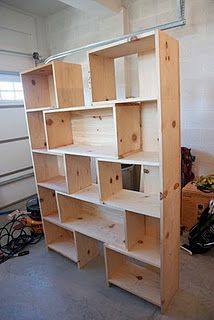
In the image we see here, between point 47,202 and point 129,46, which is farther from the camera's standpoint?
point 47,202

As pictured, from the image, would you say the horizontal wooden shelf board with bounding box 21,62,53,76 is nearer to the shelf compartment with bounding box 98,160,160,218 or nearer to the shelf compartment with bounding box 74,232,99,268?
the shelf compartment with bounding box 98,160,160,218

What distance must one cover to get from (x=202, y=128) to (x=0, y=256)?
2564 millimetres

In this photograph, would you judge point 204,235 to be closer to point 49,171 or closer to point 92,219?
point 92,219

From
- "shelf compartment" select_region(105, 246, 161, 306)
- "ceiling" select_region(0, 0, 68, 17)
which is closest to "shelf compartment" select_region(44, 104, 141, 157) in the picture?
"shelf compartment" select_region(105, 246, 161, 306)

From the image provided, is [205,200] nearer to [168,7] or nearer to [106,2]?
[168,7]

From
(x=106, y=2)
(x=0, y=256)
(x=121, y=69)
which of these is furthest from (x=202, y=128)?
(x=0, y=256)

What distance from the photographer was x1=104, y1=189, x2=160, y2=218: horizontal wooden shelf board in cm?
142

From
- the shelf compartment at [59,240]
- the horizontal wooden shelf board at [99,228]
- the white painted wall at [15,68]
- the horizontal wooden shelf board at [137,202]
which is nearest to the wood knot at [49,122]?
the horizontal wooden shelf board at [137,202]

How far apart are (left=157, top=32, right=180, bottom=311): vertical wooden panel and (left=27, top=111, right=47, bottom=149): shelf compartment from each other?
126 centimetres

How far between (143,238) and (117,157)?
708 mm

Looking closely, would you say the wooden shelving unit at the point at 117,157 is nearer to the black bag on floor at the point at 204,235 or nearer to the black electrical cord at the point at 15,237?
the black electrical cord at the point at 15,237

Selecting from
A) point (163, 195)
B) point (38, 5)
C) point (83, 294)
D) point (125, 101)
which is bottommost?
point (83, 294)

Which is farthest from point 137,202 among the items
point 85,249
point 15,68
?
point 15,68

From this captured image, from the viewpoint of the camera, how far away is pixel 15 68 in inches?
132
